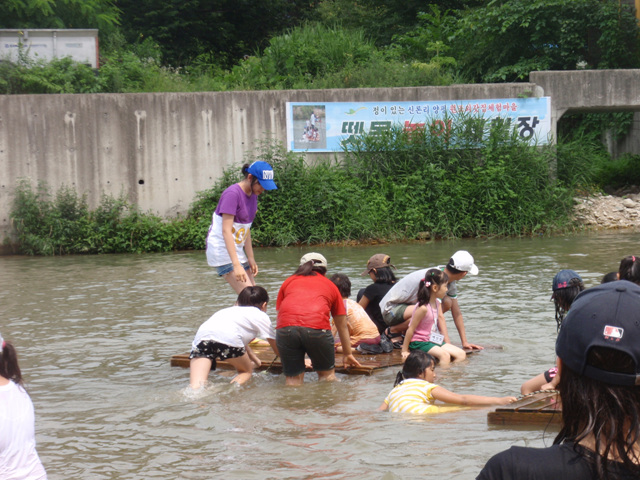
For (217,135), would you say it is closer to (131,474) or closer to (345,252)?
(345,252)

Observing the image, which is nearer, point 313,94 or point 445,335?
point 445,335

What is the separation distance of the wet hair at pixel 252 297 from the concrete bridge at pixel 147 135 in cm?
1097

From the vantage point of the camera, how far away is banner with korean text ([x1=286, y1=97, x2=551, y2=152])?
60.0 ft

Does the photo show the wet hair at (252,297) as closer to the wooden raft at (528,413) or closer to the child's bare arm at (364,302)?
the child's bare arm at (364,302)

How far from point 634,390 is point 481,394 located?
4926mm

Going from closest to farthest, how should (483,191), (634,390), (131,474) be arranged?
(634,390)
(131,474)
(483,191)

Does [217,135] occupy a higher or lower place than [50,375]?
higher

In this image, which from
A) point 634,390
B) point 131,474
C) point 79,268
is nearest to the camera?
point 634,390

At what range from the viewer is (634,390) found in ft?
6.27

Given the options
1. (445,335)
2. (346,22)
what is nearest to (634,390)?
(445,335)

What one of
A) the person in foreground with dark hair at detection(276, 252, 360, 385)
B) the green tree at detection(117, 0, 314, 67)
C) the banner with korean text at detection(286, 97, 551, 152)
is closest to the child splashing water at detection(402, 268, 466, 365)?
the person in foreground with dark hair at detection(276, 252, 360, 385)

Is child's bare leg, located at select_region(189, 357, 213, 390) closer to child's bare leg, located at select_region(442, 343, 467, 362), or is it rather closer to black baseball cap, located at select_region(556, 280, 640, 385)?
child's bare leg, located at select_region(442, 343, 467, 362)

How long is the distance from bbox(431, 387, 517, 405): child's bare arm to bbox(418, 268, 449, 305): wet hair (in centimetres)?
173

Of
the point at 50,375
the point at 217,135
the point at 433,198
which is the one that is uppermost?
the point at 217,135
